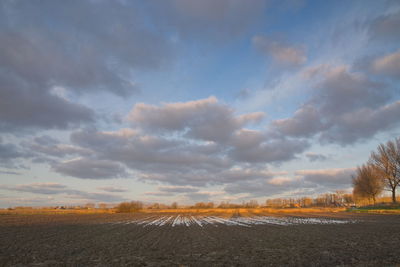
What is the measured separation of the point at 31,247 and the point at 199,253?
1072 cm

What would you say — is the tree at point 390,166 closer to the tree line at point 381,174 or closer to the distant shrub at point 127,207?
the tree line at point 381,174

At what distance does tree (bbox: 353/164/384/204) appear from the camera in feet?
276

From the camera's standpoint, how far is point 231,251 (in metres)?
15.6

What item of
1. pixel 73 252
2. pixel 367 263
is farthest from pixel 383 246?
pixel 73 252

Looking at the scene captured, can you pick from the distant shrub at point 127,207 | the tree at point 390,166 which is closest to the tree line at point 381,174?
the tree at point 390,166

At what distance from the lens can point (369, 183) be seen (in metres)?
86.8

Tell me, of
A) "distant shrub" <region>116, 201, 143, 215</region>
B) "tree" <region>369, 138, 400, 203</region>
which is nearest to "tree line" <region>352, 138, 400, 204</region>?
"tree" <region>369, 138, 400, 203</region>

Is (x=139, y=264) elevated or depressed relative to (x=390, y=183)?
depressed

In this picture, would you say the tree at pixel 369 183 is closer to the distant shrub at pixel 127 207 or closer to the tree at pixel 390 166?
the tree at pixel 390 166

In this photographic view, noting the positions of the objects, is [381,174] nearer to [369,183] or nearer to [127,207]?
[369,183]

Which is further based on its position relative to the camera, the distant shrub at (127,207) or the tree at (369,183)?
the distant shrub at (127,207)

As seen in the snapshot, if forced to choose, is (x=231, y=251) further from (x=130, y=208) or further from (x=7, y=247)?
(x=130, y=208)

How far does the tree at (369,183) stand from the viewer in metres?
84.0

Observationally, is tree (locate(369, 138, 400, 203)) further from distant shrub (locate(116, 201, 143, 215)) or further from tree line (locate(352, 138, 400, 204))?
distant shrub (locate(116, 201, 143, 215))
